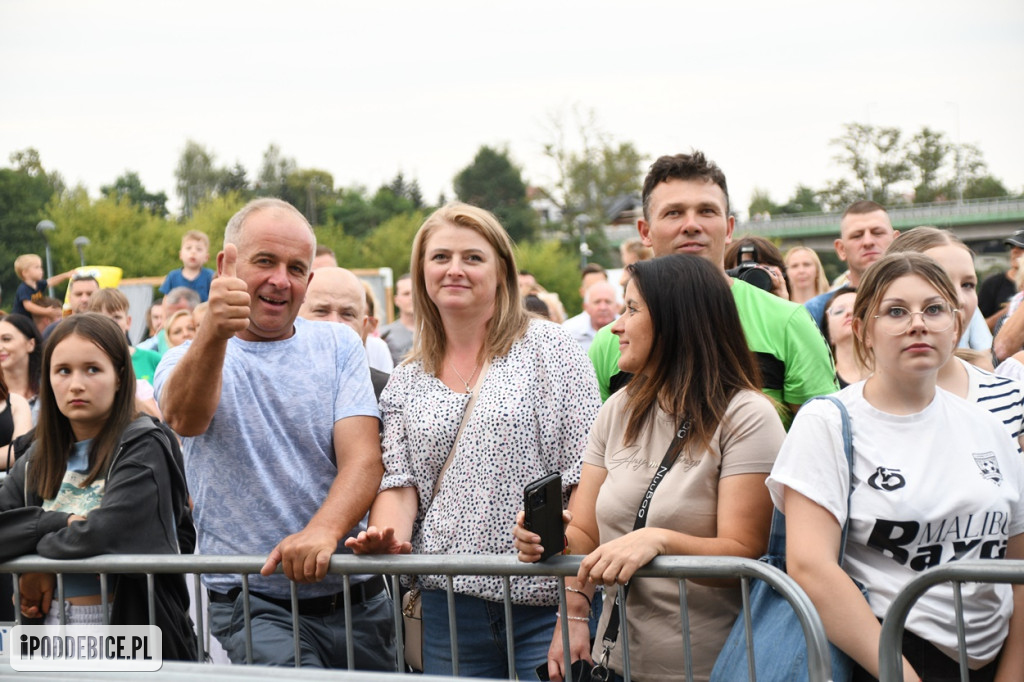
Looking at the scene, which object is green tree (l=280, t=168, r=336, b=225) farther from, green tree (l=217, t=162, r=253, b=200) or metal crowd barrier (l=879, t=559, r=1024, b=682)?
metal crowd barrier (l=879, t=559, r=1024, b=682)

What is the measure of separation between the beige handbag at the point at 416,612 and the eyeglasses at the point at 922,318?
127 cm

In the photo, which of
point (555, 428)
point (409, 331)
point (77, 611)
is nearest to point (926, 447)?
point (555, 428)

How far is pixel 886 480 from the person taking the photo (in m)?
2.79

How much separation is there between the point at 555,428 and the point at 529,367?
22 cm

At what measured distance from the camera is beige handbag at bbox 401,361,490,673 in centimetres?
341

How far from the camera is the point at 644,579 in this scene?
2.97 metres

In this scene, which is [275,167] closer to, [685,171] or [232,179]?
[232,179]

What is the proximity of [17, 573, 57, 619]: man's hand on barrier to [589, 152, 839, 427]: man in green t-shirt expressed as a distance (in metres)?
2.12

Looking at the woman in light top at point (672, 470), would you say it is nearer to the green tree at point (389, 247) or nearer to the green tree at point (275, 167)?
the green tree at point (389, 247)

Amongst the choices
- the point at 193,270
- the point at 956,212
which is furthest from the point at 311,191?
the point at 193,270

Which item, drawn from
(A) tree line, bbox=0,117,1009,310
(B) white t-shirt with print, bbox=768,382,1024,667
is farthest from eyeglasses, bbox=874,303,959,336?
(A) tree line, bbox=0,117,1009,310

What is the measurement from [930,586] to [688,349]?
97 centimetres

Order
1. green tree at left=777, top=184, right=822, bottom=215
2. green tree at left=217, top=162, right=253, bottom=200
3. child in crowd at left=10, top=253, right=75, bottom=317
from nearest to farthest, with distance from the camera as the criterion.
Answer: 1. child in crowd at left=10, top=253, right=75, bottom=317
2. green tree at left=777, top=184, right=822, bottom=215
3. green tree at left=217, top=162, right=253, bottom=200

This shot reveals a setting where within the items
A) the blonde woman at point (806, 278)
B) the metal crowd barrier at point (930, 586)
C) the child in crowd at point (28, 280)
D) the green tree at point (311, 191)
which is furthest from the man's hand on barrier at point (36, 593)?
the green tree at point (311, 191)
